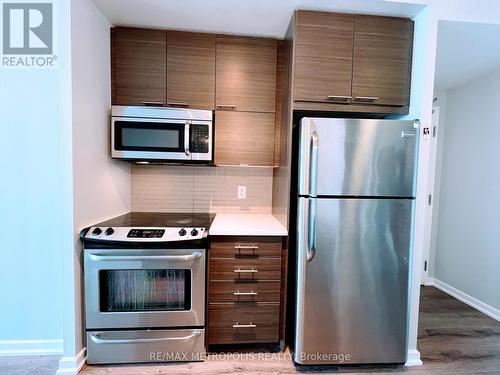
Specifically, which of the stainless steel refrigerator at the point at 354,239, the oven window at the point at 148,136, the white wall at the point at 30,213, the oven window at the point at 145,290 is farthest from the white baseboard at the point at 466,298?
the white wall at the point at 30,213

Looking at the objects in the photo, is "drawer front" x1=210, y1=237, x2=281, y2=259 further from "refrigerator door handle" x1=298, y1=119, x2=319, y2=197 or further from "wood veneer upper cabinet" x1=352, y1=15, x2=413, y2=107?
"wood veneer upper cabinet" x1=352, y1=15, x2=413, y2=107

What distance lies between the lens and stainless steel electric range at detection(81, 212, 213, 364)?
64.1 inches

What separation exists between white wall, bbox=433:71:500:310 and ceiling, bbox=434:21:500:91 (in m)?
0.21

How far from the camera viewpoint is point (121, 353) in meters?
1.68

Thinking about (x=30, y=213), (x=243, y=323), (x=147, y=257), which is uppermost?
(x=30, y=213)

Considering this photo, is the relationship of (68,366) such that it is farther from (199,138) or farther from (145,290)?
(199,138)

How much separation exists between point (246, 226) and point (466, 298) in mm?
2665

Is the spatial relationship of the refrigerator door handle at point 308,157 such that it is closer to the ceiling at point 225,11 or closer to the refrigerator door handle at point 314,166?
the refrigerator door handle at point 314,166

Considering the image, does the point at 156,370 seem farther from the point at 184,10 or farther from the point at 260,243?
the point at 184,10

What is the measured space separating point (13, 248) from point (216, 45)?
210cm

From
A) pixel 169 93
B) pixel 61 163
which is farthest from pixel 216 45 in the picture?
pixel 61 163

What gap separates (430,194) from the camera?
3.03 metres

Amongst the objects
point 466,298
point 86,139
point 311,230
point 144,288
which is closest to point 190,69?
point 86,139

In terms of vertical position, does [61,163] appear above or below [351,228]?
above
